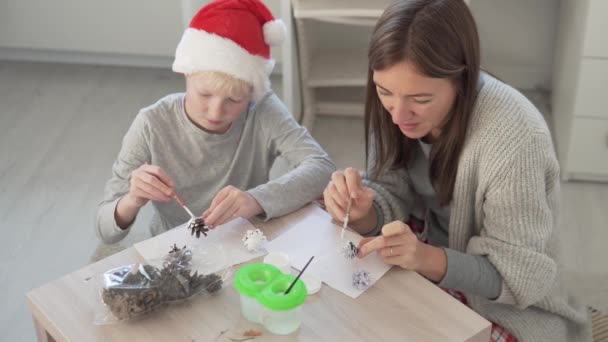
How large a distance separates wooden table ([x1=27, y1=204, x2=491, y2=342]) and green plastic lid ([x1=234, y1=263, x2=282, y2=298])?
2.4 inches

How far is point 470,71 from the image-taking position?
1290 mm

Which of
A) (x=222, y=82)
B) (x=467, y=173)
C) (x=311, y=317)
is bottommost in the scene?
(x=311, y=317)

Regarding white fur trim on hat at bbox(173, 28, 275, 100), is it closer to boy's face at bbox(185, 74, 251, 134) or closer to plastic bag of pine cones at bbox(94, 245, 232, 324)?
boy's face at bbox(185, 74, 251, 134)

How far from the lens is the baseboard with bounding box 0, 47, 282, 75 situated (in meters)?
3.19

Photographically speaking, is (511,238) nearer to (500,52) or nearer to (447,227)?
(447,227)

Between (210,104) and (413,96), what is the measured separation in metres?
0.44

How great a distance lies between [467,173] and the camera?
4.45 feet

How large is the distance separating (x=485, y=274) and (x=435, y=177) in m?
0.22

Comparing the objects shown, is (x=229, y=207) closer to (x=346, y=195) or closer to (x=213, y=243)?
(x=213, y=243)

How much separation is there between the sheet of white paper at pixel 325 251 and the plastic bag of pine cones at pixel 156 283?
117mm

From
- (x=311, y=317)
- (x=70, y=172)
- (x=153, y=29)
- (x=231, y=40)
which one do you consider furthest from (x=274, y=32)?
(x=153, y=29)

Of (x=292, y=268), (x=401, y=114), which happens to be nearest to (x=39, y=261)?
(x=292, y=268)

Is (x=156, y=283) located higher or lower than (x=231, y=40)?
lower

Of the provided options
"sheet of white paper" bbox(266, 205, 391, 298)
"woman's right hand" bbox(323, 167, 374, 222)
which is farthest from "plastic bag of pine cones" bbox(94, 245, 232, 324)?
"woman's right hand" bbox(323, 167, 374, 222)
